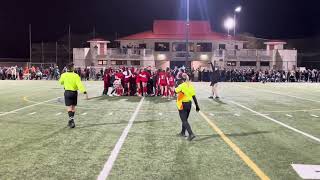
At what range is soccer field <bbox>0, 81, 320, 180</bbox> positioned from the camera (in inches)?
294

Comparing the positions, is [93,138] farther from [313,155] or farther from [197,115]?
[197,115]

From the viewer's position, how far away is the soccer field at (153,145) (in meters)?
7.47

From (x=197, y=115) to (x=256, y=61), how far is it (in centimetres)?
5007

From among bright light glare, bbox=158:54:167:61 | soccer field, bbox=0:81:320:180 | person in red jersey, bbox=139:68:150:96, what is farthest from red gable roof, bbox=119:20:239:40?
soccer field, bbox=0:81:320:180

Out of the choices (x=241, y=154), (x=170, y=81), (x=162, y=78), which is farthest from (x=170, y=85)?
(x=241, y=154)

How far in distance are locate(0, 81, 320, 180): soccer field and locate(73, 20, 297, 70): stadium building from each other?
4744 cm

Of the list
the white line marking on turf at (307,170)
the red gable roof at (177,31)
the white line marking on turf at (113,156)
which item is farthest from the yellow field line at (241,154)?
the red gable roof at (177,31)

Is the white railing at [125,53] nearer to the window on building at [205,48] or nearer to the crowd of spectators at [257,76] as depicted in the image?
the window on building at [205,48]

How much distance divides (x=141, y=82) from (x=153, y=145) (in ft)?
51.9

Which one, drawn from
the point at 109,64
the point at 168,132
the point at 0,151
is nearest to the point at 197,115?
the point at 168,132

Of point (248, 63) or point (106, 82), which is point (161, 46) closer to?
point (248, 63)

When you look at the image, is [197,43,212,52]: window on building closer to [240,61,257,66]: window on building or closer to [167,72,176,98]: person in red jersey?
[240,61,257,66]: window on building

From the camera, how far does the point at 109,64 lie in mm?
63375

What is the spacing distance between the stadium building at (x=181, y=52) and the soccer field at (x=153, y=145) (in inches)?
1868
